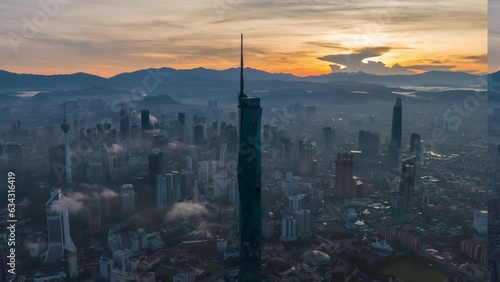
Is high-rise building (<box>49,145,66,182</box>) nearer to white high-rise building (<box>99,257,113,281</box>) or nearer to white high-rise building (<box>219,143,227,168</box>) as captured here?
white high-rise building (<box>219,143,227,168</box>)

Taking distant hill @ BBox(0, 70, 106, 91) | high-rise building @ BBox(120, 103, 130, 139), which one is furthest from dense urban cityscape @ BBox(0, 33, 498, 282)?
distant hill @ BBox(0, 70, 106, 91)

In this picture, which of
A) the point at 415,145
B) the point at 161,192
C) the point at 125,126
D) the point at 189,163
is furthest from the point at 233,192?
the point at 125,126

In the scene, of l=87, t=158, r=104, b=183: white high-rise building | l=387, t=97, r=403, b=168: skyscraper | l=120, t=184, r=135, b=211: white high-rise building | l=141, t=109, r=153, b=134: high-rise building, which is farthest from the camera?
l=141, t=109, r=153, b=134: high-rise building

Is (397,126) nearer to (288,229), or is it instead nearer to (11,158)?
(288,229)

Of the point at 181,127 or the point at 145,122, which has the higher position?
the point at 145,122

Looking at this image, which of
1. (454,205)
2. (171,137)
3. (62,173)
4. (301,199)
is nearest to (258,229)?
(301,199)

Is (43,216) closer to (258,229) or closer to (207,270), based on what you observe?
(207,270)
